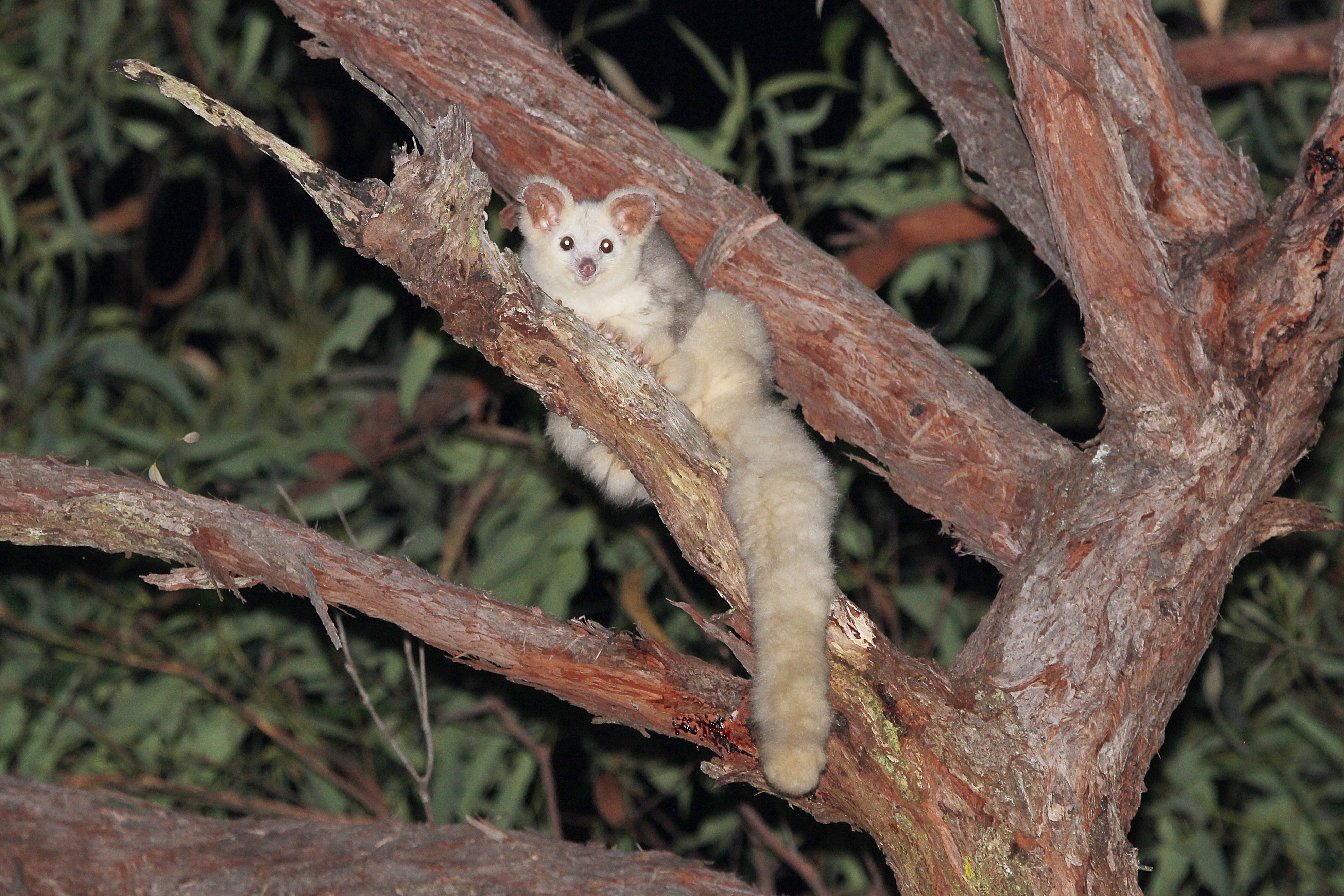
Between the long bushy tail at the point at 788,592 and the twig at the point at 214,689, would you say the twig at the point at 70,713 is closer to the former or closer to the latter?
the twig at the point at 214,689

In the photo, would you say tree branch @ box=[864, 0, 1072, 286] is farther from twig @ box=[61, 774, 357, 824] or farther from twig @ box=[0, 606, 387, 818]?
twig @ box=[0, 606, 387, 818]

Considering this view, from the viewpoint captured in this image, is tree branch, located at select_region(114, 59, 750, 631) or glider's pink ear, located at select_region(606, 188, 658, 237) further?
glider's pink ear, located at select_region(606, 188, 658, 237)

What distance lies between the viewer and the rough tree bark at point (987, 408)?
8.27 feet

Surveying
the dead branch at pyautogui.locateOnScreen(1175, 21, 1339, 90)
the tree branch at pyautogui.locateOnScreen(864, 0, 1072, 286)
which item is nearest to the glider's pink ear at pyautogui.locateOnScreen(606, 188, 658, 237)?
the tree branch at pyautogui.locateOnScreen(864, 0, 1072, 286)

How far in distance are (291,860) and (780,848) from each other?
6.63 feet

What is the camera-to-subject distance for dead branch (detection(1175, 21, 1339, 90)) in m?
4.85

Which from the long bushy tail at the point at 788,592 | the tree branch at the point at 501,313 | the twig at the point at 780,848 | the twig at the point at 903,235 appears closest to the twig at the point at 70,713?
the twig at the point at 780,848

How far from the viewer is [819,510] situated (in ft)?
8.41

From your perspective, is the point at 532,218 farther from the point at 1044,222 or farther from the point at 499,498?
the point at 499,498

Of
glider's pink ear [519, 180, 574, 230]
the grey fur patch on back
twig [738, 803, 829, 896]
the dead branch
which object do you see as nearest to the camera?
the grey fur patch on back

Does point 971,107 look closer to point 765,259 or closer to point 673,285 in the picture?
point 765,259

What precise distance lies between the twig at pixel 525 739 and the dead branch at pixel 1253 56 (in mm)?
3550

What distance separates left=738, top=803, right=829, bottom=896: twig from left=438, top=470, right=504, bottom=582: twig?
1.50 metres

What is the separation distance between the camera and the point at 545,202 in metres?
3.47
